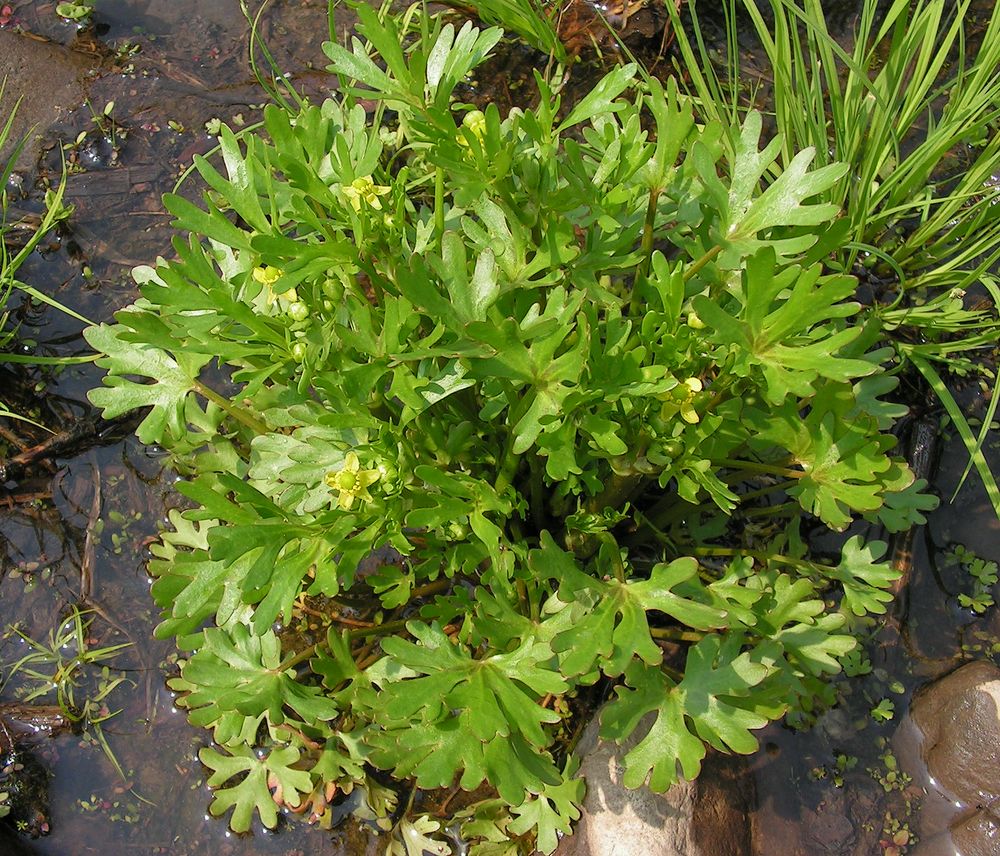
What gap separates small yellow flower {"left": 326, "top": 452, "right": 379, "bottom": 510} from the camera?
195cm

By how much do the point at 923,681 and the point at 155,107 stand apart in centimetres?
386

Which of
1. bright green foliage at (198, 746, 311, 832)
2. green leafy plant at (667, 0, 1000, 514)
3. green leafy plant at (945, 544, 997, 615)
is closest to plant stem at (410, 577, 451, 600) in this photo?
bright green foliage at (198, 746, 311, 832)

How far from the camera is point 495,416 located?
2.36 meters

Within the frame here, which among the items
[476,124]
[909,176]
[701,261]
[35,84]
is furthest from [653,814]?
[35,84]

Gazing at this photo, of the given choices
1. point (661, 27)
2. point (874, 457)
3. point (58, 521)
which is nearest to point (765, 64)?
point (661, 27)

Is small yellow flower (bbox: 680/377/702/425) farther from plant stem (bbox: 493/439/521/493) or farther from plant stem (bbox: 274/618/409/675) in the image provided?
plant stem (bbox: 274/618/409/675)

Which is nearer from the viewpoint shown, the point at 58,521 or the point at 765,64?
the point at 58,521

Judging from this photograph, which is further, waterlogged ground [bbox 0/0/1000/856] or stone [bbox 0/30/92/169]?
stone [bbox 0/30/92/169]

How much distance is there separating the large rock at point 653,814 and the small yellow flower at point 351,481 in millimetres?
1172

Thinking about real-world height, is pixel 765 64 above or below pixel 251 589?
above

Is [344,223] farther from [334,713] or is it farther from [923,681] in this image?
[923,681]

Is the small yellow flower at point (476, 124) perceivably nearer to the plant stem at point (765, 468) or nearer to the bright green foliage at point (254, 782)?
the plant stem at point (765, 468)

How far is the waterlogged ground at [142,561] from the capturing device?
2.83 m

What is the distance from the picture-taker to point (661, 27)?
158 inches
